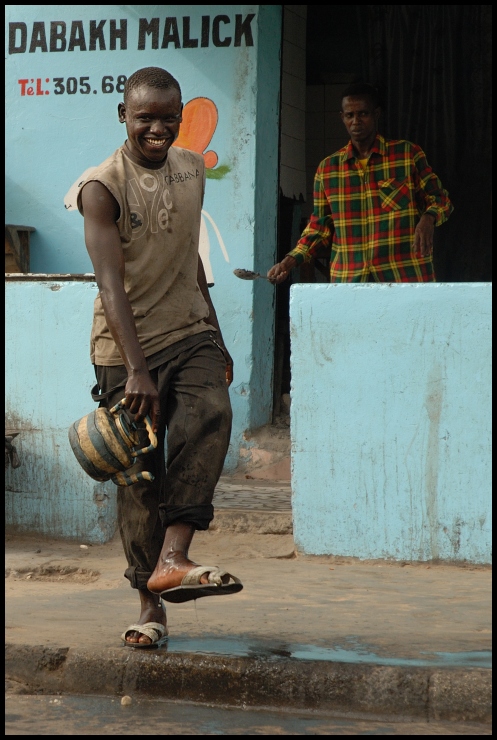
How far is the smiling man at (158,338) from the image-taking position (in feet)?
11.9

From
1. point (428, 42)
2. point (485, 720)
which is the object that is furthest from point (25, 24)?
point (485, 720)

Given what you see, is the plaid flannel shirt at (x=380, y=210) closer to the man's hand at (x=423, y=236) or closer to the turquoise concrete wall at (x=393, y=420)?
the man's hand at (x=423, y=236)

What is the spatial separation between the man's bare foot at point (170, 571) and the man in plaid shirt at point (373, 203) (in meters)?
2.84

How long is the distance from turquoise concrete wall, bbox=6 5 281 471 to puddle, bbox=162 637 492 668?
2754 millimetres

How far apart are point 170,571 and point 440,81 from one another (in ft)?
17.3

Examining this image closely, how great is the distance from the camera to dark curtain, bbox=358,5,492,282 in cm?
766

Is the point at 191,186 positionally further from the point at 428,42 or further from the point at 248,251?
the point at 428,42

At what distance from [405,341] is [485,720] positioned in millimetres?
2194

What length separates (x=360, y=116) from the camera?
243 inches

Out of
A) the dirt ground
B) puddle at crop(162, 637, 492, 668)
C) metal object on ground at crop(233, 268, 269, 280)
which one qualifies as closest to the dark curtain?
metal object on ground at crop(233, 268, 269, 280)

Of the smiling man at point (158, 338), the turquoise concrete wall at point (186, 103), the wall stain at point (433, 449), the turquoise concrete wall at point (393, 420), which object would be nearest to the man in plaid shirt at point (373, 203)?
the turquoise concrete wall at point (186, 103)

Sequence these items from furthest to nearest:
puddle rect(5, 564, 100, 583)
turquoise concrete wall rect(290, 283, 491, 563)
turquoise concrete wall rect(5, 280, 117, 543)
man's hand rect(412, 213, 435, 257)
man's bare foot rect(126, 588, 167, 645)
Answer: man's hand rect(412, 213, 435, 257) → turquoise concrete wall rect(5, 280, 117, 543) → puddle rect(5, 564, 100, 583) → turquoise concrete wall rect(290, 283, 491, 563) → man's bare foot rect(126, 588, 167, 645)

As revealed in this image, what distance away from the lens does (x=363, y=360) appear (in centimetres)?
532

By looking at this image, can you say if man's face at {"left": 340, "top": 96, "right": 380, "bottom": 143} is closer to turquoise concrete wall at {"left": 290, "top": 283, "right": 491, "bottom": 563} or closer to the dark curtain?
turquoise concrete wall at {"left": 290, "top": 283, "right": 491, "bottom": 563}
